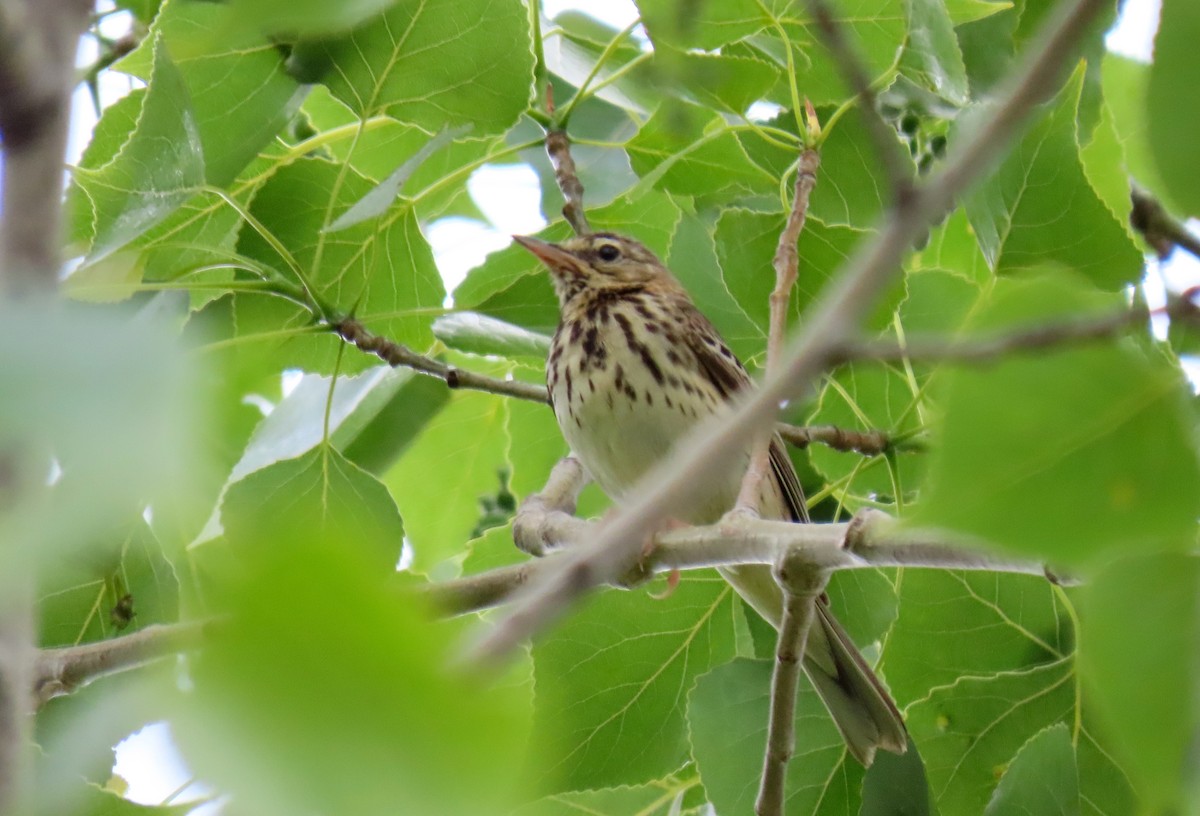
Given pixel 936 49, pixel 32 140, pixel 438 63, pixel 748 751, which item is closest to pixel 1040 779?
pixel 748 751

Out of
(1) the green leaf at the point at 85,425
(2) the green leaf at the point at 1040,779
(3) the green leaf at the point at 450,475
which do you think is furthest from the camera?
(3) the green leaf at the point at 450,475

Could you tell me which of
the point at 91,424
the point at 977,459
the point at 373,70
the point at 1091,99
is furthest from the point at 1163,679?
the point at 1091,99

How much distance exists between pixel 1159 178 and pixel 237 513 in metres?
2.24

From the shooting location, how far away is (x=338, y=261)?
3.15 m

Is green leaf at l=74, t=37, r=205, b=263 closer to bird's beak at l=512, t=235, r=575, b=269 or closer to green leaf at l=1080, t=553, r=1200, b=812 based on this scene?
bird's beak at l=512, t=235, r=575, b=269

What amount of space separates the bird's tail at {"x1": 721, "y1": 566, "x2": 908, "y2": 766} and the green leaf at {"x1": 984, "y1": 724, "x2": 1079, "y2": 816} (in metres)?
0.36

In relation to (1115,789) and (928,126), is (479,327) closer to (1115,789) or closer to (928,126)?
(928,126)

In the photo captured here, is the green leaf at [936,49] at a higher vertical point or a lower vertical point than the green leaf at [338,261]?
higher

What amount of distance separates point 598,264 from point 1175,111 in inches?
118

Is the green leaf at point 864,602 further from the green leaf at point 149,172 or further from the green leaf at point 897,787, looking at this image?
the green leaf at point 149,172

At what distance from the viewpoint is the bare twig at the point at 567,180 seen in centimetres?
320

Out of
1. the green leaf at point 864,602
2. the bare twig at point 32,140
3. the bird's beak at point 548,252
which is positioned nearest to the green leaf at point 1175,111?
the bare twig at point 32,140

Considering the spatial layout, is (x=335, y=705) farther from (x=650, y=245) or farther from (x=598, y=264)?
Result: (x=598, y=264)

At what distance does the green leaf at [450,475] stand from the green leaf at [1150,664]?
3020mm
